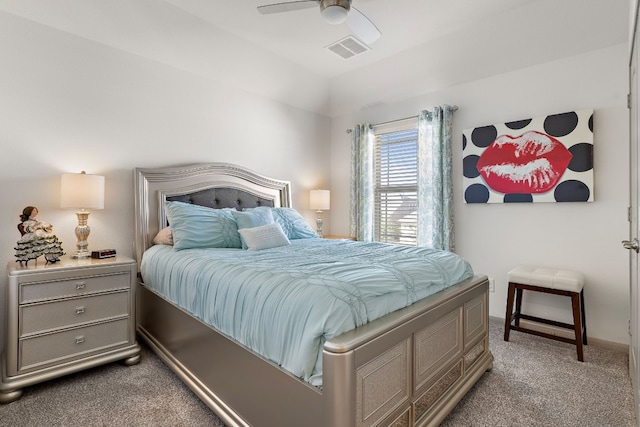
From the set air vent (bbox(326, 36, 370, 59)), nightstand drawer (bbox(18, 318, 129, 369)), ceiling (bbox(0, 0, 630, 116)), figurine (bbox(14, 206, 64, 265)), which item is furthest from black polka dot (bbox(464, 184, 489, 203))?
figurine (bbox(14, 206, 64, 265))

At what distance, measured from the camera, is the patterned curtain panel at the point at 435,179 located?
11.8 feet

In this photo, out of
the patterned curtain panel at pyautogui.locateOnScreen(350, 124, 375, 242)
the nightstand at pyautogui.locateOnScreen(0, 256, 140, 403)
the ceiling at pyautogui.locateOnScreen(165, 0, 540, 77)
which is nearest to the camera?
the nightstand at pyautogui.locateOnScreen(0, 256, 140, 403)

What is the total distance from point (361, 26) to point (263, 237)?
186cm

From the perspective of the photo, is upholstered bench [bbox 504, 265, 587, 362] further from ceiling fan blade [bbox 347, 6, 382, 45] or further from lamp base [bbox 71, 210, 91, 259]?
lamp base [bbox 71, 210, 91, 259]

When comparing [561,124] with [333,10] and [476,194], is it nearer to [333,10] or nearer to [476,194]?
[476,194]

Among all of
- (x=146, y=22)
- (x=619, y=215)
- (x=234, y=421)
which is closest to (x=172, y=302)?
(x=234, y=421)

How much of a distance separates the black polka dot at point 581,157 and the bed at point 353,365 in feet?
4.94

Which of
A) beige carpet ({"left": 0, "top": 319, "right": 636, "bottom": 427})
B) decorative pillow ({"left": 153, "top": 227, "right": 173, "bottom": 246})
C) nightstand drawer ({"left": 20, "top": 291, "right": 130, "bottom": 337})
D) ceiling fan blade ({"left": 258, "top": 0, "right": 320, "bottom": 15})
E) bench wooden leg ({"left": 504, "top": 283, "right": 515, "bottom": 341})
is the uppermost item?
ceiling fan blade ({"left": 258, "top": 0, "right": 320, "bottom": 15})

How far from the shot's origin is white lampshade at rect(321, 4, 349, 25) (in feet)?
7.16

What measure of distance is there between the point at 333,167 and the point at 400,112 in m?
1.28

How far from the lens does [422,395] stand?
160 centimetres

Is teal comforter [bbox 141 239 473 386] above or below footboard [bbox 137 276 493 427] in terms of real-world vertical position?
above

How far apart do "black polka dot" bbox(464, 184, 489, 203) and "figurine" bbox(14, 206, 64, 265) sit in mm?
3650

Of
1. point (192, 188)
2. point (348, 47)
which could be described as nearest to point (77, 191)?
point (192, 188)
